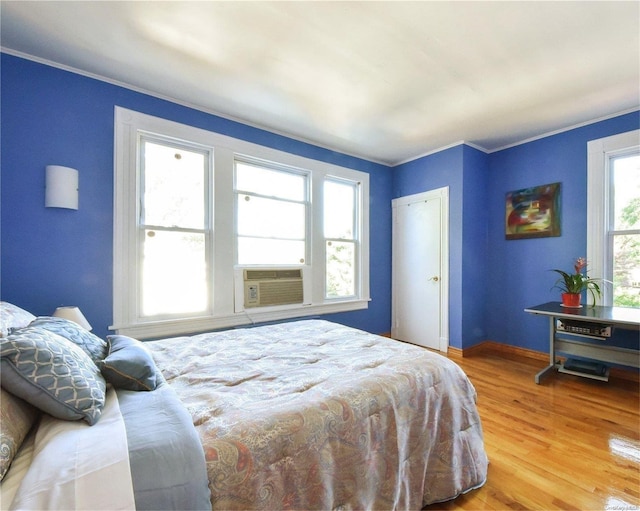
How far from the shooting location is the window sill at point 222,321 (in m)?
2.50

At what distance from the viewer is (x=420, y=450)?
1262mm

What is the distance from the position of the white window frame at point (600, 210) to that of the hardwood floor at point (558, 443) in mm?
1049

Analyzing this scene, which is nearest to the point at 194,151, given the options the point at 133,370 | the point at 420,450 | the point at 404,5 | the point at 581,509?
the point at 404,5

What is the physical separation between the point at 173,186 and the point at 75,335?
1839mm

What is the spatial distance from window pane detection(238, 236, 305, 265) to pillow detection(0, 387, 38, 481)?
225 cm

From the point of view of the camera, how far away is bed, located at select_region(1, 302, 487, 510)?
30.1 inches

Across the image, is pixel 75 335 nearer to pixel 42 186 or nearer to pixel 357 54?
pixel 42 186

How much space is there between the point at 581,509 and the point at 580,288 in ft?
7.42

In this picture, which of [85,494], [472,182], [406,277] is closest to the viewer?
[85,494]

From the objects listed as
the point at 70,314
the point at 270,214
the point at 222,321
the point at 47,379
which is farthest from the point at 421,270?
the point at 47,379

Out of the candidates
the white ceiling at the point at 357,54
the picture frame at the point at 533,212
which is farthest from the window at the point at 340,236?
the picture frame at the point at 533,212

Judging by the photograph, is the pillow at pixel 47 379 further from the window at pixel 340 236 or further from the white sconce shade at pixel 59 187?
the window at pixel 340 236

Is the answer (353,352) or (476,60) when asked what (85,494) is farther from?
(476,60)

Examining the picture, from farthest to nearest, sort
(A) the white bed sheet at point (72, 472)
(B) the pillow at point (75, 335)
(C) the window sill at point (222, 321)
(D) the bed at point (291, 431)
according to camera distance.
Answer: (C) the window sill at point (222, 321)
(B) the pillow at point (75, 335)
(D) the bed at point (291, 431)
(A) the white bed sheet at point (72, 472)
